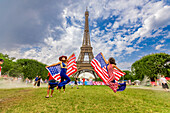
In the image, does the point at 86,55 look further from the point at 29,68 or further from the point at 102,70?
the point at 102,70

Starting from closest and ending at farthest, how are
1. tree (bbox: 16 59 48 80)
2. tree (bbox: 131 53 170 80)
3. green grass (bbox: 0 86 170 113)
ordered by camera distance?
green grass (bbox: 0 86 170 113) < tree (bbox: 131 53 170 80) < tree (bbox: 16 59 48 80)

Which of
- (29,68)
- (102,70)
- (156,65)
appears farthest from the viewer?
(29,68)

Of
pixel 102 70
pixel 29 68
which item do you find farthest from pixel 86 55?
pixel 102 70

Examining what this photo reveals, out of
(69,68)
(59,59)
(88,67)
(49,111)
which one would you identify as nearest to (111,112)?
(49,111)

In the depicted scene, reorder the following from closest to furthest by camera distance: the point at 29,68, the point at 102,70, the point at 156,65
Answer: the point at 102,70
the point at 156,65
the point at 29,68

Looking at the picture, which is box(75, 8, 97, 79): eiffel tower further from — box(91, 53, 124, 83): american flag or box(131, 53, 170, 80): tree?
box(91, 53, 124, 83): american flag

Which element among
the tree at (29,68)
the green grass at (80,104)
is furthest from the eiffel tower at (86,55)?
the green grass at (80,104)

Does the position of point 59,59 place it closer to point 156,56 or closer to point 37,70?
point 156,56

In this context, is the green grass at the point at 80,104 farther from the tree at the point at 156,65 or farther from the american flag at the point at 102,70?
the tree at the point at 156,65

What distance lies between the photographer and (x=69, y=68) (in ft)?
24.7

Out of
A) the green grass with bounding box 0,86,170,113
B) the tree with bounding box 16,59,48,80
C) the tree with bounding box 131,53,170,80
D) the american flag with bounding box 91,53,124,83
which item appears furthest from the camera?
the tree with bounding box 16,59,48,80

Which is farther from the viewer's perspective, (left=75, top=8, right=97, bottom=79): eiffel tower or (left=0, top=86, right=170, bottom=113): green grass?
(left=75, top=8, right=97, bottom=79): eiffel tower

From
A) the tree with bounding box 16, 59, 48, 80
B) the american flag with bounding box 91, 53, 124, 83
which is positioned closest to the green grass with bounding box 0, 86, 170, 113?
the american flag with bounding box 91, 53, 124, 83

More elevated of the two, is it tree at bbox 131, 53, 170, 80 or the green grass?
tree at bbox 131, 53, 170, 80
